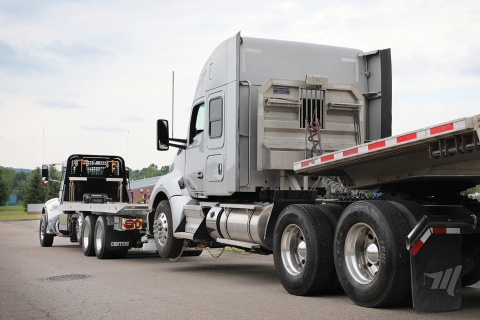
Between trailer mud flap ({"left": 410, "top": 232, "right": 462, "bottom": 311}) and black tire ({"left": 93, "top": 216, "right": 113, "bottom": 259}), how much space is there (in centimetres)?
960

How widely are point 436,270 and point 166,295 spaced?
3.65 metres

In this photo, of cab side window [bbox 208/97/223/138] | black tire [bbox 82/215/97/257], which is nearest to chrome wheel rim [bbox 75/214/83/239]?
black tire [bbox 82/215/97/257]

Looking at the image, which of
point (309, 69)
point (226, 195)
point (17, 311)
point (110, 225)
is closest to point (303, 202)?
point (226, 195)

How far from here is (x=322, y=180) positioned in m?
10.5

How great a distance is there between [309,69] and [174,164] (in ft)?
11.8

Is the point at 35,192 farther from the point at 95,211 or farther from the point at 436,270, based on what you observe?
the point at 436,270

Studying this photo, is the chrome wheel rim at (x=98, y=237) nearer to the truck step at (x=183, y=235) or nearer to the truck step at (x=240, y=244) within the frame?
the truck step at (x=183, y=235)

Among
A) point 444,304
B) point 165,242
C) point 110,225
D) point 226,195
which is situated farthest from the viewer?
point 110,225

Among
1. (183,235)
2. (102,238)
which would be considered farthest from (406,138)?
(102,238)

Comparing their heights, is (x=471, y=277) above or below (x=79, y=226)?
below

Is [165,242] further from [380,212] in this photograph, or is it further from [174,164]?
[380,212]

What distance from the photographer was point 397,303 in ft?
23.7

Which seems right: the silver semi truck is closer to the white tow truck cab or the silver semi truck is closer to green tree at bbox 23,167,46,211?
the white tow truck cab

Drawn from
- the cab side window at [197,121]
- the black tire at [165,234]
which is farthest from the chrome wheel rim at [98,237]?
the cab side window at [197,121]
